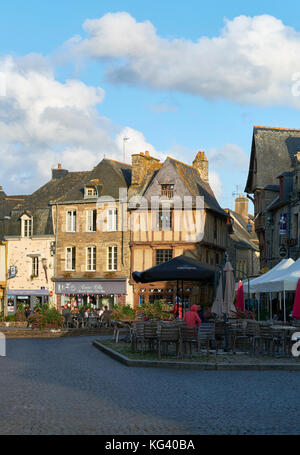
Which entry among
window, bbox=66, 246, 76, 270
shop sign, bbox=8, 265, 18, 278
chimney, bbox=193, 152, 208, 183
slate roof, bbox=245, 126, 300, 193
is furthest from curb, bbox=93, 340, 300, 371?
chimney, bbox=193, 152, 208, 183

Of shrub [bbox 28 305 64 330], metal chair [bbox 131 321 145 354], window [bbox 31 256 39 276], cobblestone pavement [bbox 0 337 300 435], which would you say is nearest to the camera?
cobblestone pavement [bbox 0 337 300 435]

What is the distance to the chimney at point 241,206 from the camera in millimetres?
70125

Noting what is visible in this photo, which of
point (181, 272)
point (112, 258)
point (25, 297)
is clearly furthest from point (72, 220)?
point (181, 272)

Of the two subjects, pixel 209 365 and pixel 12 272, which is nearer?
pixel 209 365

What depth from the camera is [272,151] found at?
144 feet

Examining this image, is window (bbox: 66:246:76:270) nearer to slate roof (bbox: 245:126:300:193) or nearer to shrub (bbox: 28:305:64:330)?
slate roof (bbox: 245:126:300:193)

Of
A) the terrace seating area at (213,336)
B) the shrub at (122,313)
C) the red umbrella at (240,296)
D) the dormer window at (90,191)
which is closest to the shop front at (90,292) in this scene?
the dormer window at (90,191)

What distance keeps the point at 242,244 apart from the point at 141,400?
49075 mm

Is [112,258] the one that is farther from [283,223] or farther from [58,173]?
[283,223]

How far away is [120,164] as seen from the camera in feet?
176

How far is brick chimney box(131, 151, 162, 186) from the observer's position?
49281mm

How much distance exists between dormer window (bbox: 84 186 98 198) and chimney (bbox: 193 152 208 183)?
8091 millimetres

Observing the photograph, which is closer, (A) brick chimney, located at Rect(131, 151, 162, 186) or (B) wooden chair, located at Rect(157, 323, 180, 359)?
(B) wooden chair, located at Rect(157, 323, 180, 359)

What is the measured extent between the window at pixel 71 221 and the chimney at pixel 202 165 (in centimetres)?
965
